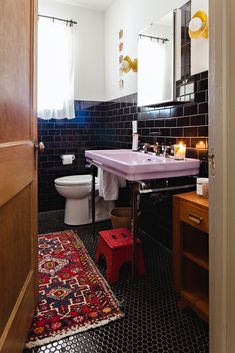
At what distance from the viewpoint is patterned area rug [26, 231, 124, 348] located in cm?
133

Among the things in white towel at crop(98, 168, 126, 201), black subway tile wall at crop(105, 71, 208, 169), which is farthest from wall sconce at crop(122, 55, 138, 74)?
white towel at crop(98, 168, 126, 201)

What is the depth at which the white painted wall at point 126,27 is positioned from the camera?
2254mm

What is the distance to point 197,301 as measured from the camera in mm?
1377

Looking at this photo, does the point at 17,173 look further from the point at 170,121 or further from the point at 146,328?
the point at 170,121

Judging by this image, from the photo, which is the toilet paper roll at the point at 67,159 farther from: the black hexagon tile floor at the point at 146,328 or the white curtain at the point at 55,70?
the black hexagon tile floor at the point at 146,328

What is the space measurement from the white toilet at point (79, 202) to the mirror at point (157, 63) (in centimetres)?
106

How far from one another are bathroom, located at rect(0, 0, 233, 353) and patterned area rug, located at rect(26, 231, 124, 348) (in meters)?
0.05

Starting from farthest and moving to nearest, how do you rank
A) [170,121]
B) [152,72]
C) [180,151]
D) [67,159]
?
[67,159] < [152,72] < [170,121] < [180,151]

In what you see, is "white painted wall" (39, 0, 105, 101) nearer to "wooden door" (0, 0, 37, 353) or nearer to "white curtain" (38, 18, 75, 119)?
"white curtain" (38, 18, 75, 119)

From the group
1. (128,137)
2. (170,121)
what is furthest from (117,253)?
(128,137)

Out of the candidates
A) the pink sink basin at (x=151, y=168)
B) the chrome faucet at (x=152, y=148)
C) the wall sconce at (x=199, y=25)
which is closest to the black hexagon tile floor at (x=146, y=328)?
the pink sink basin at (x=151, y=168)

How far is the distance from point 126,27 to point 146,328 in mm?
2799

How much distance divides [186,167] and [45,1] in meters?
2.79

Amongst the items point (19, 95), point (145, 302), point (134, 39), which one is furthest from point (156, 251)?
point (134, 39)
